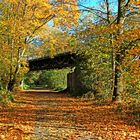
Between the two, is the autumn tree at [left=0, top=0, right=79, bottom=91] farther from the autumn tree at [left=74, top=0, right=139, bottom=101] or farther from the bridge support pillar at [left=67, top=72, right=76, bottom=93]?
the bridge support pillar at [left=67, top=72, right=76, bottom=93]

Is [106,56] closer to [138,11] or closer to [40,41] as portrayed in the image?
[138,11]

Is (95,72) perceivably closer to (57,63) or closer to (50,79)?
(57,63)

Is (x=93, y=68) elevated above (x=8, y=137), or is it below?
above

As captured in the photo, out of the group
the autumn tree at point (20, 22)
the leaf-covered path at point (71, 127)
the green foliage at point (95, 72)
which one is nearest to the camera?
the leaf-covered path at point (71, 127)

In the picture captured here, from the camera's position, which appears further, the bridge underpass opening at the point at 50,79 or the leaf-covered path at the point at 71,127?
the bridge underpass opening at the point at 50,79

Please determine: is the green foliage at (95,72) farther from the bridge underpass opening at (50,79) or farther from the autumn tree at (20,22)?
the bridge underpass opening at (50,79)

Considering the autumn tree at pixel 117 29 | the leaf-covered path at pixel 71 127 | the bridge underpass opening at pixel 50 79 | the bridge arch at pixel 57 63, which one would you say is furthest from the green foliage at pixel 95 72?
the bridge underpass opening at pixel 50 79

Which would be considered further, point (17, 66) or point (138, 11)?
point (17, 66)

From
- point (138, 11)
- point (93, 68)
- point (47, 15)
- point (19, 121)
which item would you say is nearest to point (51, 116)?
point (19, 121)

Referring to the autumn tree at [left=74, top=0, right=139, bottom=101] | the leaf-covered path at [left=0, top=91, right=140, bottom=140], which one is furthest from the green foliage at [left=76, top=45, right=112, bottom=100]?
the leaf-covered path at [left=0, top=91, right=140, bottom=140]

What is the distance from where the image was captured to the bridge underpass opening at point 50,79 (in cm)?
7494

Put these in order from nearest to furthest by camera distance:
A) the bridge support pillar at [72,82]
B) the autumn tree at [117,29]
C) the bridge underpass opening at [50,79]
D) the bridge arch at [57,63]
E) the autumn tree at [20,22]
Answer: the autumn tree at [117,29] → the autumn tree at [20,22] → the bridge support pillar at [72,82] → the bridge arch at [57,63] → the bridge underpass opening at [50,79]

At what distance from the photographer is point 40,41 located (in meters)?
35.9

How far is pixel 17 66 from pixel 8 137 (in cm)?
2037
